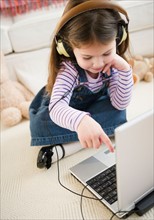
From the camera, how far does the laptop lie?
0.40m

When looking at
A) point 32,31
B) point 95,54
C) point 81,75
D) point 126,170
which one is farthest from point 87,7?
A: point 32,31

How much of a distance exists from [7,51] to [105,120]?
0.73m

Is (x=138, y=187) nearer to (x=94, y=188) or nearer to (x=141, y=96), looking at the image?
(x=94, y=188)

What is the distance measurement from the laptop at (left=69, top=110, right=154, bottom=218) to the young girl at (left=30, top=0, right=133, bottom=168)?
5cm

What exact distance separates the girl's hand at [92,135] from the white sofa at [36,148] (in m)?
0.18

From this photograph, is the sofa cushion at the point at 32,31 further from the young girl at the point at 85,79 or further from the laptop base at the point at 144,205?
the laptop base at the point at 144,205

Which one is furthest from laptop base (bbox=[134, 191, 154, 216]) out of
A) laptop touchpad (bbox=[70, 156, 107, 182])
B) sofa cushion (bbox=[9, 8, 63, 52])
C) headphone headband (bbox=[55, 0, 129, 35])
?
sofa cushion (bbox=[9, 8, 63, 52])

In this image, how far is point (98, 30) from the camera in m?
0.55

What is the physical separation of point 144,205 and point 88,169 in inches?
7.4

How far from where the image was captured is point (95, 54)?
575 millimetres

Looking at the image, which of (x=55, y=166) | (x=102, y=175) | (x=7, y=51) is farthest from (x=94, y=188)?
(x=7, y=51)

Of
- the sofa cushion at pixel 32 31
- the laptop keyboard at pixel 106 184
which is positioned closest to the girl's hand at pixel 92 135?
the laptop keyboard at pixel 106 184

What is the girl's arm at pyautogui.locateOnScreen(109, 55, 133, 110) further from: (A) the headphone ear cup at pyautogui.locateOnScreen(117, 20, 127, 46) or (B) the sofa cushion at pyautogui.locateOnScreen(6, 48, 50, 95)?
(B) the sofa cushion at pyautogui.locateOnScreen(6, 48, 50, 95)

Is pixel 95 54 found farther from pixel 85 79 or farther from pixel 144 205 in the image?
pixel 144 205
